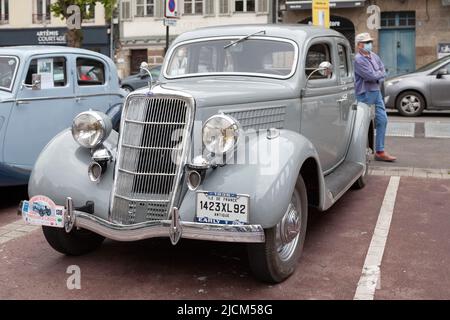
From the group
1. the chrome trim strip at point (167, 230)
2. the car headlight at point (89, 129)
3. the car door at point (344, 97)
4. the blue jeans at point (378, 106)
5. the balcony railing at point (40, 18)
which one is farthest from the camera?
the balcony railing at point (40, 18)

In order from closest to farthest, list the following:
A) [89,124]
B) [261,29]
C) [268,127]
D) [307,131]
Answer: [89,124] → [268,127] → [307,131] → [261,29]

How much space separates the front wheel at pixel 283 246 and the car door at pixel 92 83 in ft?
12.7

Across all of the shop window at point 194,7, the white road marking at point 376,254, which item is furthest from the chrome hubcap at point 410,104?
the shop window at point 194,7

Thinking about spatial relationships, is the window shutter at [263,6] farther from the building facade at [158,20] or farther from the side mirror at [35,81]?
the side mirror at [35,81]

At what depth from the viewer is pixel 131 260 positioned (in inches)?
180

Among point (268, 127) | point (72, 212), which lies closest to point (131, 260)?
point (72, 212)

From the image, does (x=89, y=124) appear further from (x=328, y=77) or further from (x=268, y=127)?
(x=328, y=77)

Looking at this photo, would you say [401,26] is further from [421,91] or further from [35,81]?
[35,81]

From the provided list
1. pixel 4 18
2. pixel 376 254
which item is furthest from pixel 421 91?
pixel 4 18

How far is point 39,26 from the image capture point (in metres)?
29.2

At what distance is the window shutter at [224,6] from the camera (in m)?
26.3

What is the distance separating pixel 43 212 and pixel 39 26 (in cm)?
2730

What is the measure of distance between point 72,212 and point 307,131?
7.31 ft
